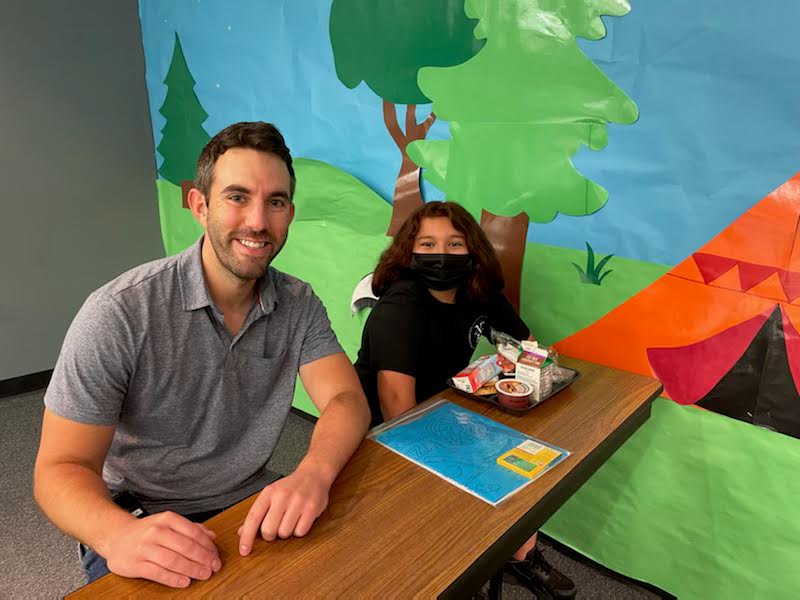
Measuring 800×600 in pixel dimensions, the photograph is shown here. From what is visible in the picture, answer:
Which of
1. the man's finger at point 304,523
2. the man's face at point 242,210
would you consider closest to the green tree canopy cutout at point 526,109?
the man's face at point 242,210

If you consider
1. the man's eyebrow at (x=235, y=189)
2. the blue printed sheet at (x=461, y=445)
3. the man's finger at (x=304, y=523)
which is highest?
the man's eyebrow at (x=235, y=189)

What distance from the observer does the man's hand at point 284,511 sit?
85cm

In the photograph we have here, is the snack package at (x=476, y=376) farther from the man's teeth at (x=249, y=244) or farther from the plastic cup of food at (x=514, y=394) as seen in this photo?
the man's teeth at (x=249, y=244)

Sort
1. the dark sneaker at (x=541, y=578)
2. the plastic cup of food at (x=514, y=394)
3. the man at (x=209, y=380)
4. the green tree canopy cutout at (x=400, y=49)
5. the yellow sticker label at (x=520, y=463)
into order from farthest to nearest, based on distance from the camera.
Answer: the green tree canopy cutout at (x=400, y=49), the dark sneaker at (x=541, y=578), the plastic cup of food at (x=514, y=394), the yellow sticker label at (x=520, y=463), the man at (x=209, y=380)

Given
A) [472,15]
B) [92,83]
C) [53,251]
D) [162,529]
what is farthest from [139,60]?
[162,529]

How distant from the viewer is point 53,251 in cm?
327

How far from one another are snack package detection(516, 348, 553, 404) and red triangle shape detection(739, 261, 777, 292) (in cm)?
57

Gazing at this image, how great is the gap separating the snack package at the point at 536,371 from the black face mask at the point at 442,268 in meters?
0.34

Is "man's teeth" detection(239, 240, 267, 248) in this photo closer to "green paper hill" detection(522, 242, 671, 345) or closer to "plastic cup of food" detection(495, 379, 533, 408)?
"plastic cup of food" detection(495, 379, 533, 408)

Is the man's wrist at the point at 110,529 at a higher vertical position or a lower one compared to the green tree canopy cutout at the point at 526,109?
lower

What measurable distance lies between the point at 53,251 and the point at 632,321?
3.28m

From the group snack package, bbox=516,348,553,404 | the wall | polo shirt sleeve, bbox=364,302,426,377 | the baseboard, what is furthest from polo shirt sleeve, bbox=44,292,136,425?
the wall

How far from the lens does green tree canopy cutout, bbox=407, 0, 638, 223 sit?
1578 millimetres

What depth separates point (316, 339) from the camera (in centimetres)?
132
